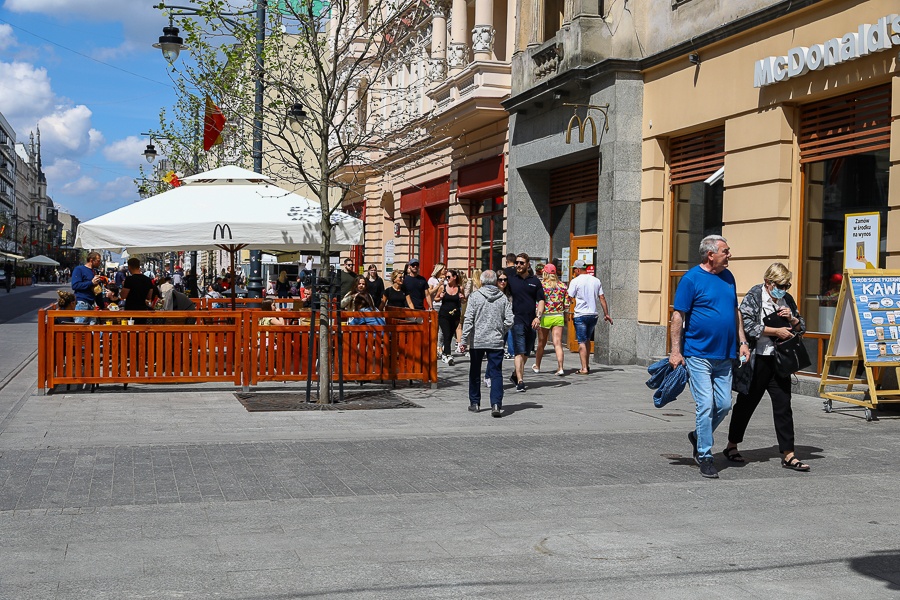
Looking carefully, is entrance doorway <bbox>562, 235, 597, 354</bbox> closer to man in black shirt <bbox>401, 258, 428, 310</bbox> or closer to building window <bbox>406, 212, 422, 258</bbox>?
man in black shirt <bbox>401, 258, 428, 310</bbox>

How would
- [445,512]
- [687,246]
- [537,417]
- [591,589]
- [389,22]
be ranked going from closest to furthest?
[591,589] < [445,512] < [537,417] < [389,22] < [687,246]

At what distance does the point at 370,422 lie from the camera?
441 inches

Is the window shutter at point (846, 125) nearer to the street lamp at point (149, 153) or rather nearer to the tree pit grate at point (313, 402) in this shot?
the tree pit grate at point (313, 402)

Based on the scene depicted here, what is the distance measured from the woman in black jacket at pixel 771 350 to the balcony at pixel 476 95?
573 inches

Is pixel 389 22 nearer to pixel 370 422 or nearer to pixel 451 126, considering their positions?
pixel 370 422

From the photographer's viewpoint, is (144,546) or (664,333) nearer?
(144,546)

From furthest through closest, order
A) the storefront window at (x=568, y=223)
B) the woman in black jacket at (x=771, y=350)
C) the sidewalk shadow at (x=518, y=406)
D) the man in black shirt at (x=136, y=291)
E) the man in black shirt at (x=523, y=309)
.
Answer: the storefront window at (x=568, y=223) < the man in black shirt at (x=136, y=291) < the man in black shirt at (x=523, y=309) < the sidewalk shadow at (x=518, y=406) < the woman in black jacket at (x=771, y=350)

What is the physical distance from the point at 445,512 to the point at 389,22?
810cm

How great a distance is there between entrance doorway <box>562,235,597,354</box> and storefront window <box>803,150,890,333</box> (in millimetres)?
6678

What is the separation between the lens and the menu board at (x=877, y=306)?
11977 millimetres

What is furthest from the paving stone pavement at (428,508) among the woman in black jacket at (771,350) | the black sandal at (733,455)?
the woman in black jacket at (771,350)

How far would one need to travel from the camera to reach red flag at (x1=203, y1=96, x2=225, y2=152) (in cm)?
2036

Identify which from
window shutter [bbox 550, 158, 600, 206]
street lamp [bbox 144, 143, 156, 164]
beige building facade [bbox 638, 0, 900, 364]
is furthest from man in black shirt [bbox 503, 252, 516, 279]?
street lamp [bbox 144, 143, 156, 164]

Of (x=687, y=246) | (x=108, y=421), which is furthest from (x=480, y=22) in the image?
(x=108, y=421)
